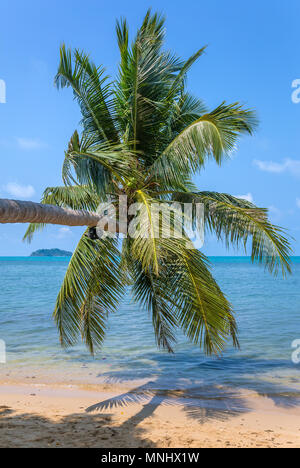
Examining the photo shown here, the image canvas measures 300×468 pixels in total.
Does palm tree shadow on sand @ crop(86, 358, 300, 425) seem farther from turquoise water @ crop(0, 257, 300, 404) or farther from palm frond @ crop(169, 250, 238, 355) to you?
palm frond @ crop(169, 250, 238, 355)

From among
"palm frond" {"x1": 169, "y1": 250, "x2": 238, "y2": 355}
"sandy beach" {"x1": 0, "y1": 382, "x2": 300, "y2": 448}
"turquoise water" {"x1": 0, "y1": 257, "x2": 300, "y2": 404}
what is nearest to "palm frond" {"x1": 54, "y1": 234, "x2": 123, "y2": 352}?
"palm frond" {"x1": 169, "y1": 250, "x2": 238, "y2": 355}

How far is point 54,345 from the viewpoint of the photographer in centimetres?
1315

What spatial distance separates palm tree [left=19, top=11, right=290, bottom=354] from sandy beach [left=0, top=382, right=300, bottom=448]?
4.18 feet

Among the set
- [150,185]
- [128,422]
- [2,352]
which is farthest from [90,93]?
[2,352]

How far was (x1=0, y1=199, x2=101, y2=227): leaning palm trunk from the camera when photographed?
4.59 m

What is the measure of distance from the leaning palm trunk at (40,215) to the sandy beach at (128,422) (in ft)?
9.69

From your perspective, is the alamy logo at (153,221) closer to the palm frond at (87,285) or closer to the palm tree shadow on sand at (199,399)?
the palm frond at (87,285)

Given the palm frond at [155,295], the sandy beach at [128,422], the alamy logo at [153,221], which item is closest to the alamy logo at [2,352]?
the sandy beach at [128,422]

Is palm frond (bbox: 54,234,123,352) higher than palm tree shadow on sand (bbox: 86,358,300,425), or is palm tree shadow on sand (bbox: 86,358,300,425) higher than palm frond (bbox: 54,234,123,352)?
palm frond (bbox: 54,234,123,352)

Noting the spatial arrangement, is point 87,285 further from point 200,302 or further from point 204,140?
point 204,140

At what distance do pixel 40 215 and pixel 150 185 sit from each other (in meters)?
2.27

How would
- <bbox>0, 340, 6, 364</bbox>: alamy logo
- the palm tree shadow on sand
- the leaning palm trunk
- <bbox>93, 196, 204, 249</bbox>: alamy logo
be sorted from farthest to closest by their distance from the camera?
<bbox>0, 340, 6, 364</bbox>: alamy logo → the palm tree shadow on sand → <bbox>93, 196, 204, 249</bbox>: alamy logo → the leaning palm trunk

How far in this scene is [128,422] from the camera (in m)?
6.64

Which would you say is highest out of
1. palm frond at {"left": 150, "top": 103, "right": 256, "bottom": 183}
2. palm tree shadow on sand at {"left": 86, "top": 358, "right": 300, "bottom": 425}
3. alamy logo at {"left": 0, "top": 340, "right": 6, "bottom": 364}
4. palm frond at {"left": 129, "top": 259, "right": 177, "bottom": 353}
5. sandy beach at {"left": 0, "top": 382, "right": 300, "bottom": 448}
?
palm frond at {"left": 150, "top": 103, "right": 256, "bottom": 183}
